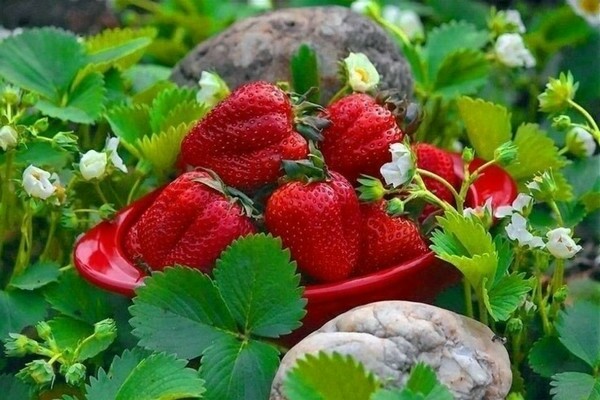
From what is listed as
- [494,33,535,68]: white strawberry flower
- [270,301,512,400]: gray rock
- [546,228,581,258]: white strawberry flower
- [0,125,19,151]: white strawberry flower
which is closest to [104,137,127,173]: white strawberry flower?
[0,125,19,151]: white strawberry flower

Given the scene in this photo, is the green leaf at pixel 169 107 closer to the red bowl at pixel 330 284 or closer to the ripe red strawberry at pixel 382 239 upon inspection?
the red bowl at pixel 330 284

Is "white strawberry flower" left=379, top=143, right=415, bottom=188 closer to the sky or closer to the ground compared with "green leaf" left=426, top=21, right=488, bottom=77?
closer to the sky

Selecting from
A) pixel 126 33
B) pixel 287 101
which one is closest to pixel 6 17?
pixel 126 33

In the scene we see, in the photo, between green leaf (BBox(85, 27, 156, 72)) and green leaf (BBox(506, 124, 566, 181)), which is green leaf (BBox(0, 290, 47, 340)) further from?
green leaf (BBox(506, 124, 566, 181))

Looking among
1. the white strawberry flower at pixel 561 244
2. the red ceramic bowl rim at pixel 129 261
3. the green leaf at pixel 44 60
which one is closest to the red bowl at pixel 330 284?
the red ceramic bowl rim at pixel 129 261

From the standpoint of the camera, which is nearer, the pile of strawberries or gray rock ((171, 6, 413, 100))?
the pile of strawberries
